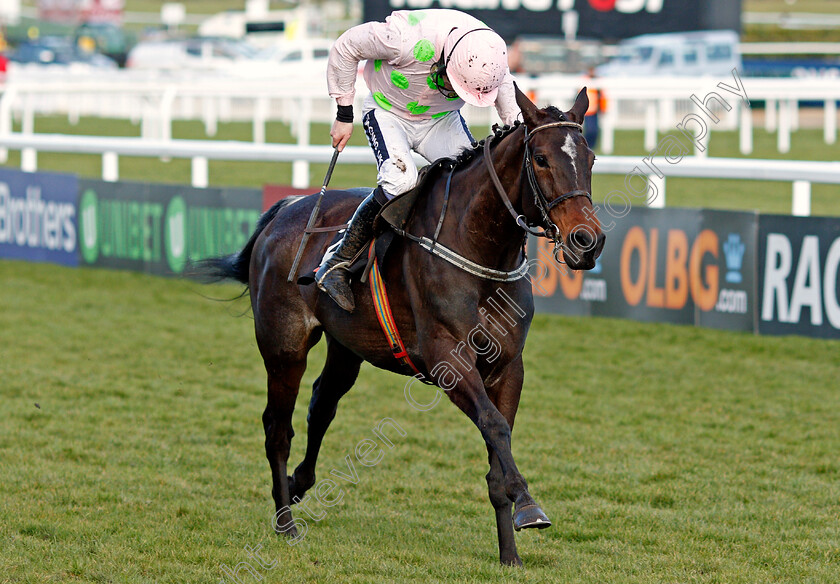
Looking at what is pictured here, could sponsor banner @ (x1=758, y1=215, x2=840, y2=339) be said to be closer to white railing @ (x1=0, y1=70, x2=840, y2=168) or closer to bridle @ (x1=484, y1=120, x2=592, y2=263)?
white railing @ (x1=0, y1=70, x2=840, y2=168)

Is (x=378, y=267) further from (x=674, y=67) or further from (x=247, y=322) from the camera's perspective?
(x=674, y=67)

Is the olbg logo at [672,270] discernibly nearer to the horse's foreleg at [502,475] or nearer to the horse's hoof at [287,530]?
the horse's foreleg at [502,475]

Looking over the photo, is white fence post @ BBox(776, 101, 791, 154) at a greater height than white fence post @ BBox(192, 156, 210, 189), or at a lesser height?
greater

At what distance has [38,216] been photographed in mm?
11781

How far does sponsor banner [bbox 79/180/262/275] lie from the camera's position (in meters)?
10.4

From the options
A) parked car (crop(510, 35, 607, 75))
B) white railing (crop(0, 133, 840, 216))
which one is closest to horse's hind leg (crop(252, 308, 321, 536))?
white railing (crop(0, 133, 840, 216))

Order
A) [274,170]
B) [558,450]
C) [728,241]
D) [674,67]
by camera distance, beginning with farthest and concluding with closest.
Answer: [674,67]
[274,170]
[728,241]
[558,450]

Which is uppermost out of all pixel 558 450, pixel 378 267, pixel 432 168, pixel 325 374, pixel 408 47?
pixel 408 47

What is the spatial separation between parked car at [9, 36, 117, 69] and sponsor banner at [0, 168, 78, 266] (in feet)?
76.6

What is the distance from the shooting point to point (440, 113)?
473cm

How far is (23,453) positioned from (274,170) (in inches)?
464

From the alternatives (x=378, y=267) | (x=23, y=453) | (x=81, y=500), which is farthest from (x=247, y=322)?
(x=378, y=267)

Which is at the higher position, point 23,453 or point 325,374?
point 325,374

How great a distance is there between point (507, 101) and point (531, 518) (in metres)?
1.70
